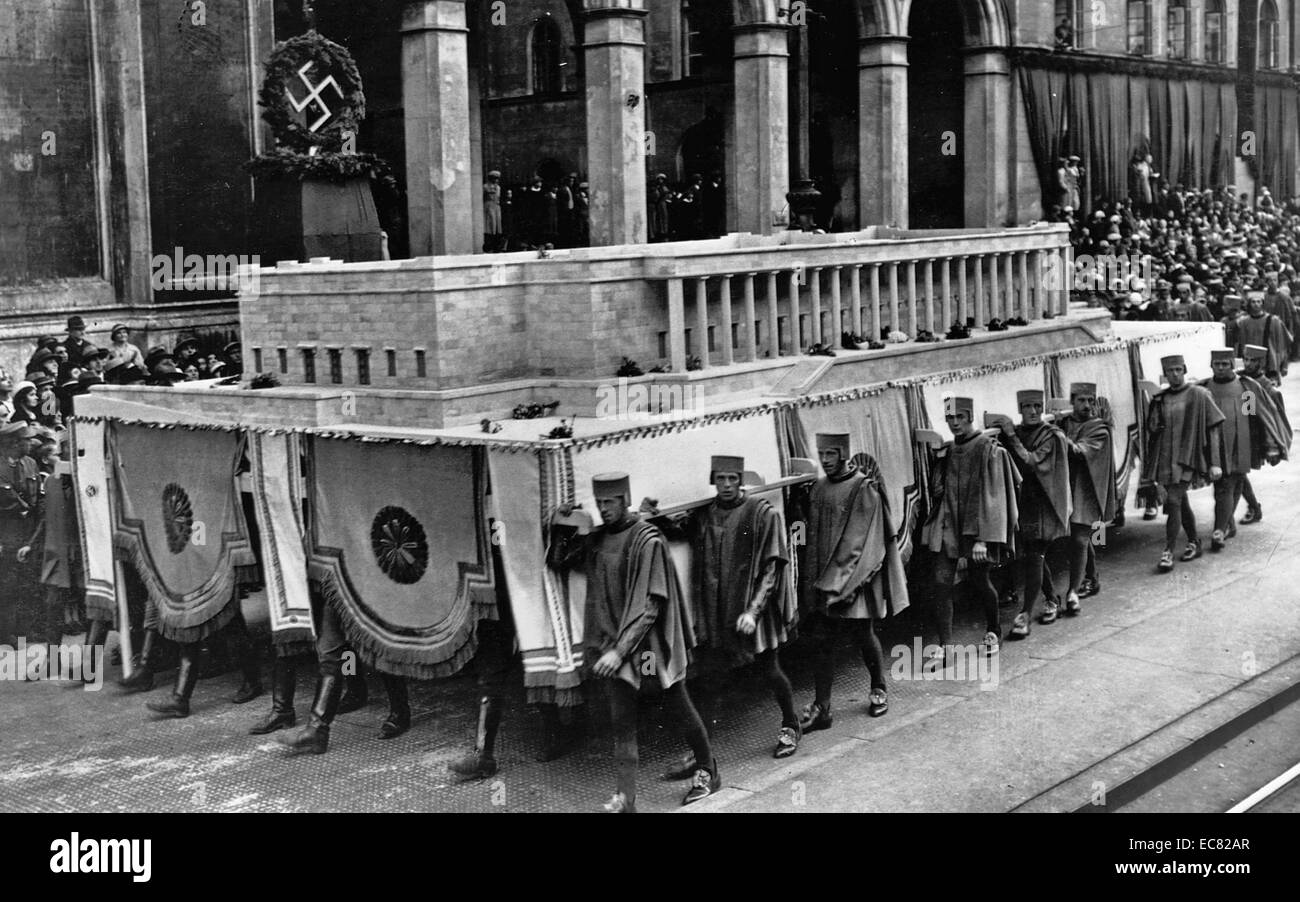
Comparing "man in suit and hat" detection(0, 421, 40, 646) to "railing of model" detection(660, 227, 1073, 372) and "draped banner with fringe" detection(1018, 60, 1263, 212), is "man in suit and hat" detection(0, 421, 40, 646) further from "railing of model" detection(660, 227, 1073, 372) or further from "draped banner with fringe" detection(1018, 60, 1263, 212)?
"draped banner with fringe" detection(1018, 60, 1263, 212)

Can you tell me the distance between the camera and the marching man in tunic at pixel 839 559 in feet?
32.6

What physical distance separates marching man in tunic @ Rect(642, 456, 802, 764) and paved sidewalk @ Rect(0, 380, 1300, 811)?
55 cm

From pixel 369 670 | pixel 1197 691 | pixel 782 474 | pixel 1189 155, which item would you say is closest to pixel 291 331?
pixel 369 670

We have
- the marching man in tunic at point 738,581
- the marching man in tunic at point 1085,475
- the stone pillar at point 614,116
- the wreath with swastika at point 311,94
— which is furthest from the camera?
the stone pillar at point 614,116

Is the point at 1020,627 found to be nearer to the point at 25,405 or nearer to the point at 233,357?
the point at 25,405

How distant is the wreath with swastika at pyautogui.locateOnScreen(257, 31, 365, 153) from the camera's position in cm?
1541

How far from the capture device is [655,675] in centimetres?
855

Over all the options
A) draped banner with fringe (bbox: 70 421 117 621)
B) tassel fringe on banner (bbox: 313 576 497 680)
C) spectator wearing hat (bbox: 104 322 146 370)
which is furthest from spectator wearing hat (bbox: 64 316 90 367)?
tassel fringe on banner (bbox: 313 576 497 680)

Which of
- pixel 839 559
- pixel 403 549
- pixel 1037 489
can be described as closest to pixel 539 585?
pixel 403 549

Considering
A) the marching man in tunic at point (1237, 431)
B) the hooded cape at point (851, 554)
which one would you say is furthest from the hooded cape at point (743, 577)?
the marching man in tunic at point (1237, 431)

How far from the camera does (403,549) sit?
983cm

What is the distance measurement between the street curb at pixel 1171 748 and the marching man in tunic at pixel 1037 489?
2091 mm

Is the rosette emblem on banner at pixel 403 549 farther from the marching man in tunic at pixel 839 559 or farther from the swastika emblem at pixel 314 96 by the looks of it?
the swastika emblem at pixel 314 96
